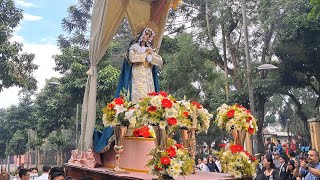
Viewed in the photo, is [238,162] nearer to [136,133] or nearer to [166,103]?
[166,103]

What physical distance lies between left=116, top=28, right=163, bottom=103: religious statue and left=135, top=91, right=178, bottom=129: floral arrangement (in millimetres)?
2260

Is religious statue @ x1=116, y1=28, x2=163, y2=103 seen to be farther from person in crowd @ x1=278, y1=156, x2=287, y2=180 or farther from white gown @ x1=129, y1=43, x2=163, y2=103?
person in crowd @ x1=278, y1=156, x2=287, y2=180

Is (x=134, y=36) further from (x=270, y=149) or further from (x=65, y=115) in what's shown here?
(x=65, y=115)

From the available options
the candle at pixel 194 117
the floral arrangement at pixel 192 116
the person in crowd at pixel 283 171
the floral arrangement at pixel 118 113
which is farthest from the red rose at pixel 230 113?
the person in crowd at pixel 283 171

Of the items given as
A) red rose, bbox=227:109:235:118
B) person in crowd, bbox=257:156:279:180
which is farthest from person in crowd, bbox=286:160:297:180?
red rose, bbox=227:109:235:118

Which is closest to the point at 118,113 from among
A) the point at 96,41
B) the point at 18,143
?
the point at 96,41

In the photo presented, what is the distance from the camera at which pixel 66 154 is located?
1091 inches

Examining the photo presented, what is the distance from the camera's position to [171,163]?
13.2ft

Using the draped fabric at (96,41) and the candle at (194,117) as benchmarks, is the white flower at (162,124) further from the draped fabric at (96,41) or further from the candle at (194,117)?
the draped fabric at (96,41)

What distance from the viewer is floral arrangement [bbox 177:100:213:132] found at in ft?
14.7

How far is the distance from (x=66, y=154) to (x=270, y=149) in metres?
17.7

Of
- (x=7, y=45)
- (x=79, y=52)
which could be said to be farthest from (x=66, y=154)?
(x=7, y=45)

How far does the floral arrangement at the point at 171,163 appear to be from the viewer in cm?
402

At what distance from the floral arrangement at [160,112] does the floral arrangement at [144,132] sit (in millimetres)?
970
